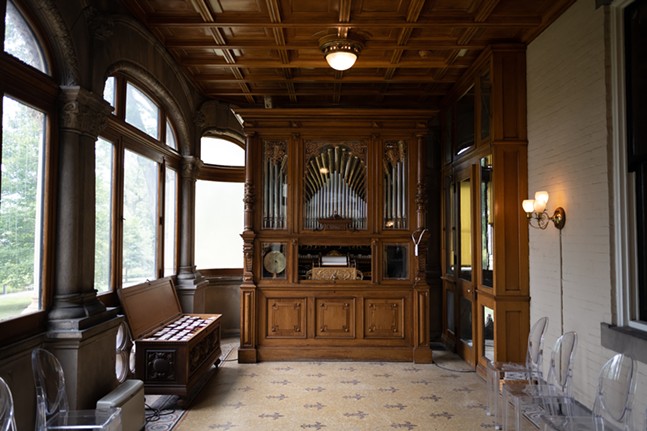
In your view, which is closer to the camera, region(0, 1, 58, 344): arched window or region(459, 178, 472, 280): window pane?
region(0, 1, 58, 344): arched window

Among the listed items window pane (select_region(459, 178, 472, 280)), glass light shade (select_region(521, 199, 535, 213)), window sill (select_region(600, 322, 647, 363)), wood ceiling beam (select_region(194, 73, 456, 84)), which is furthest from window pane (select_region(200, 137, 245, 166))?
window sill (select_region(600, 322, 647, 363))

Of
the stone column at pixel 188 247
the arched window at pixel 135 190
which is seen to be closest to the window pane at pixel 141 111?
the arched window at pixel 135 190

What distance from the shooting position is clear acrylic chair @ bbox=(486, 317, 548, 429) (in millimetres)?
3367

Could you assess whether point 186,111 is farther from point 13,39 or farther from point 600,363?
point 600,363

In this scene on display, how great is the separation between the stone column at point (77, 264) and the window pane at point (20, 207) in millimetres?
137

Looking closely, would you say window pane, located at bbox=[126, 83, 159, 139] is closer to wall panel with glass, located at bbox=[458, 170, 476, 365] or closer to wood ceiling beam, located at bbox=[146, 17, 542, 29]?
wood ceiling beam, located at bbox=[146, 17, 542, 29]

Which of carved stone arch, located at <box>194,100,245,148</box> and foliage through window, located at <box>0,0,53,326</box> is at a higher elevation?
carved stone arch, located at <box>194,100,245,148</box>

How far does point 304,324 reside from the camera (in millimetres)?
5414

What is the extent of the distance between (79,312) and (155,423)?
129 centimetres

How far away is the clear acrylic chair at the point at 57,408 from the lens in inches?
93.4

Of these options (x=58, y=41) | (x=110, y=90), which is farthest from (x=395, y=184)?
(x=58, y=41)

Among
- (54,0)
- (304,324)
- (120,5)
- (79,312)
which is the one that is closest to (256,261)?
(304,324)

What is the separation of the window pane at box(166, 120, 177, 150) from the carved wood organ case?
1.01 m

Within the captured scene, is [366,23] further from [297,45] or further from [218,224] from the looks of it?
[218,224]
